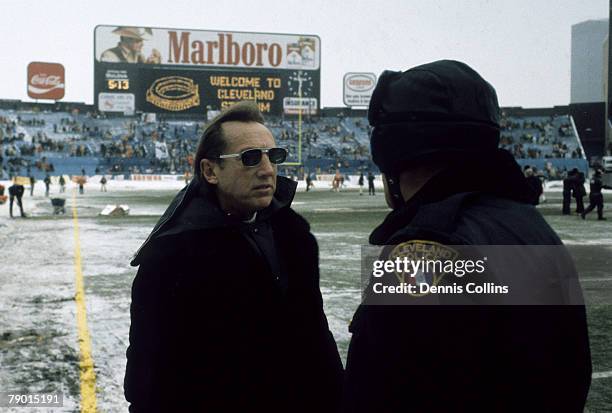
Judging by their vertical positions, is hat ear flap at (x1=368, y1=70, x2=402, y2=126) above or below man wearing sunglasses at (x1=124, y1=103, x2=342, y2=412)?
above

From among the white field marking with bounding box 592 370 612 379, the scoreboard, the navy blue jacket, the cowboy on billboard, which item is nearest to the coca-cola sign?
the cowboy on billboard

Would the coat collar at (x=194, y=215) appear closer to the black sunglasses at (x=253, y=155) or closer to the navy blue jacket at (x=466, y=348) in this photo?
the black sunglasses at (x=253, y=155)

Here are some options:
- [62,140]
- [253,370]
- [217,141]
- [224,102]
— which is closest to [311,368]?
[253,370]

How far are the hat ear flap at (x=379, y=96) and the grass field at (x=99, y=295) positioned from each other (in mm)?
3486

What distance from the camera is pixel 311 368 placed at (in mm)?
2475

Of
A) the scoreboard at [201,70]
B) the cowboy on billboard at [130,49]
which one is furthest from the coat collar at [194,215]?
the cowboy on billboard at [130,49]

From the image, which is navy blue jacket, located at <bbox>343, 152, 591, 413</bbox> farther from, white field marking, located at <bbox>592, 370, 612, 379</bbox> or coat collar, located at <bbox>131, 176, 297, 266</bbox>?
white field marking, located at <bbox>592, 370, 612, 379</bbox>

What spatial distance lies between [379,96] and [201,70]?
197 ft

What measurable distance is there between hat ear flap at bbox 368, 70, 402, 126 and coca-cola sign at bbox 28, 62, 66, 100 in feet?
244

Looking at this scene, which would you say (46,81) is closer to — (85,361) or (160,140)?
(160,140)

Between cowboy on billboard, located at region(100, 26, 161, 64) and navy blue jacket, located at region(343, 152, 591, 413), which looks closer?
navy blue jacket, located at region(343, 152, 591, 413)

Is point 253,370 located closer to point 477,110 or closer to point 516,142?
point 477,110

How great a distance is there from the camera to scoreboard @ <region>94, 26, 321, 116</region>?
59.1 m

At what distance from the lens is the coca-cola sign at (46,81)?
7025 cm
